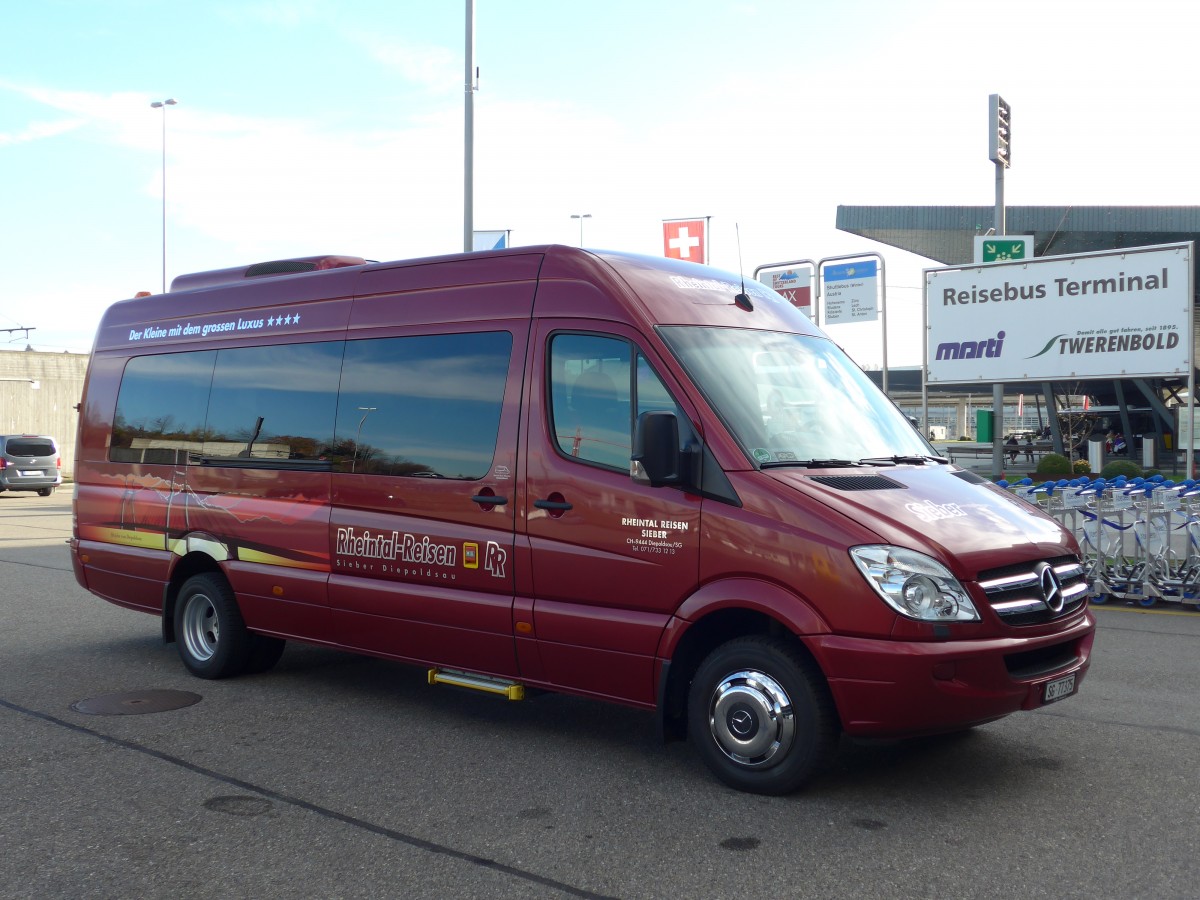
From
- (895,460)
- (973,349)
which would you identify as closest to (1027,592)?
(895,460)

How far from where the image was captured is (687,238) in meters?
24.2

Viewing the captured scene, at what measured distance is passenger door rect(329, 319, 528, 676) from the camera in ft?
20.2

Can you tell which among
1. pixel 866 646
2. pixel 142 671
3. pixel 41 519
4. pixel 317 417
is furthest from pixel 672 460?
pixel 41 519

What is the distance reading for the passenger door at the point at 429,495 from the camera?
20.2ft

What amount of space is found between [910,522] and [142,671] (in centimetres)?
562

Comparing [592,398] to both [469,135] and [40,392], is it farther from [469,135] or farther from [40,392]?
[40,392]

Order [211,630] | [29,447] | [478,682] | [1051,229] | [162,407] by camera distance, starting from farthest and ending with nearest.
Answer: [1051,229]
[29,447]
[162,407]
[211,630]
[478,682]

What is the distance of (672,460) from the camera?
5.29 m

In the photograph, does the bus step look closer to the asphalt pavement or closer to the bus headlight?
the asphalt pavement

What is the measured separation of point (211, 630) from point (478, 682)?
2.64m

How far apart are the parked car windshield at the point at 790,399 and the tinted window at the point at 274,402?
2.54m

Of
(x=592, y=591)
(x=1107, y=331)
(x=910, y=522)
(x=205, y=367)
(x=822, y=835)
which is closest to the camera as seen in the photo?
(x=822, y=835)

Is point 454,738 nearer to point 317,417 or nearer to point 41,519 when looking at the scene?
point 317,417

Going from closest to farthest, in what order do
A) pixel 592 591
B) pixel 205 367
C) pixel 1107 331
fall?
pixel 592 591 → pixel 205 367 → pixel 1107 331
